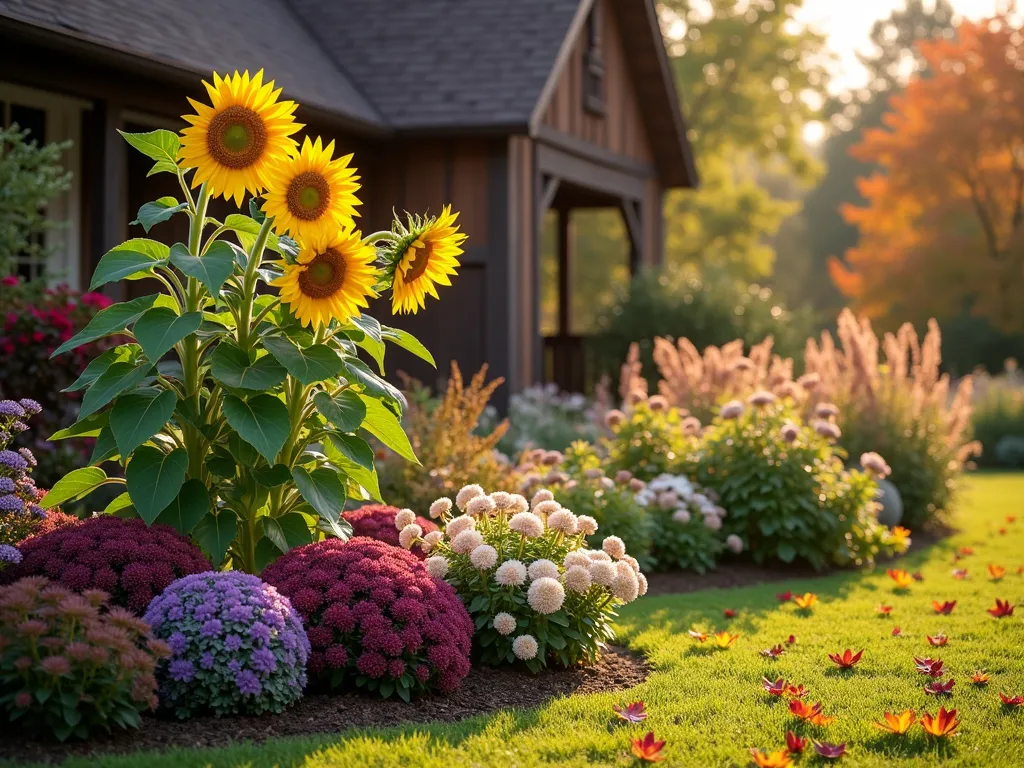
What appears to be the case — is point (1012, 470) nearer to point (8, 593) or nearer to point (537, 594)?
point (537, 594)

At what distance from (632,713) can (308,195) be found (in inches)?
83.8

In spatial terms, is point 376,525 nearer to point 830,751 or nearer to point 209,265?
point 209,265

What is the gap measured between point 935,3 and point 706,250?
3277cm

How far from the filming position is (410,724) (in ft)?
12.6

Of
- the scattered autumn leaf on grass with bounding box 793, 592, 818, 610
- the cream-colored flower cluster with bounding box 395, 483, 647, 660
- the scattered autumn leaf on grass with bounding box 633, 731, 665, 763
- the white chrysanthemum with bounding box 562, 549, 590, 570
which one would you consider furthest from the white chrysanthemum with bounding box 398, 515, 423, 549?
the scattered autumn leaf on grass with bounding box 793, 592, 818, 610

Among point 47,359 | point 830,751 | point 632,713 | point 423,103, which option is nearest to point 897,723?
point 830,751

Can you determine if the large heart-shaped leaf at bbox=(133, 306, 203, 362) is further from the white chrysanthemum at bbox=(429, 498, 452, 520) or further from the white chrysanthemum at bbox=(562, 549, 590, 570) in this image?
the white chrysanthemum at bbox=(562, 549, 590, 570)

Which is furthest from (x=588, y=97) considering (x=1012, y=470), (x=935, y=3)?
(x=935, y=3)

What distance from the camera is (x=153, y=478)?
418cm

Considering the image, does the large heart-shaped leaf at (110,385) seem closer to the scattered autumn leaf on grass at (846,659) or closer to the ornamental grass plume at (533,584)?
the ornamental grass plume at (533,584)

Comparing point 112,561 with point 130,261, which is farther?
point 130,261

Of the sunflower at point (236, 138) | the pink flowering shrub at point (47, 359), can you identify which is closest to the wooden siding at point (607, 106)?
the pink flowering shrub at point (47, 359)

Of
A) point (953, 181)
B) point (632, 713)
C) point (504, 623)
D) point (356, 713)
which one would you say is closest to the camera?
point (632, 713)

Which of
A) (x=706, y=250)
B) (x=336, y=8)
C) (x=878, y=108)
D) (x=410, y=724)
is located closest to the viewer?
(x=410, y=724)
